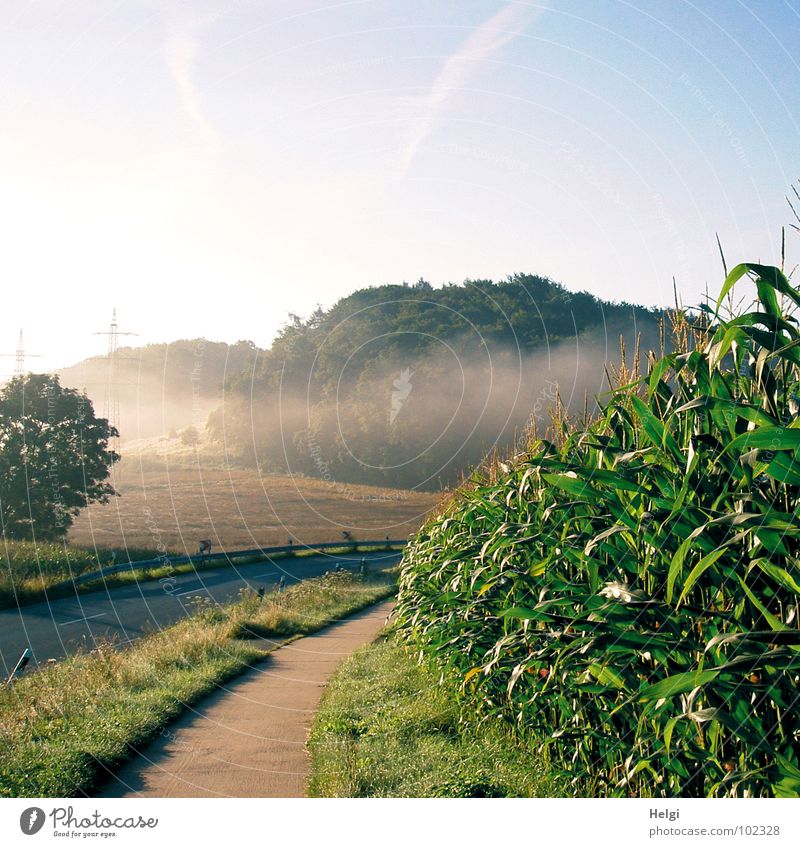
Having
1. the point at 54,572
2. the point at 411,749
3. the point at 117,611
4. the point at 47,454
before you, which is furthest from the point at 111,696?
the point at 54,572

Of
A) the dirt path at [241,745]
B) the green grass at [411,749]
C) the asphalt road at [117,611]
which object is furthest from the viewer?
the asphalt road at [117,611]

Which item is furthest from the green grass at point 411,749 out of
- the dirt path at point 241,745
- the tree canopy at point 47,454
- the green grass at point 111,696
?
the tree canopy at point 47,454

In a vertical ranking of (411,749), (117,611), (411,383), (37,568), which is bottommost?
(117,611)

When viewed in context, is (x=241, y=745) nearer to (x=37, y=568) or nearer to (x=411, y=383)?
(x=411, y=383)

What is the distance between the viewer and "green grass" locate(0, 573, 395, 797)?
516 centimetres

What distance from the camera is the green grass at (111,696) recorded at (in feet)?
16.9

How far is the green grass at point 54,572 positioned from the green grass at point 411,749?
9.79 metres

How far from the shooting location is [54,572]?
19594 millimetres

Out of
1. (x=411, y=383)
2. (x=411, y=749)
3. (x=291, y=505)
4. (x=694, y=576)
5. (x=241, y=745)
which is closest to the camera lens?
(x=694, y=576)

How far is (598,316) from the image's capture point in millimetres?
10820

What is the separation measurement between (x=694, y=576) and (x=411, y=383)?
7655 mm

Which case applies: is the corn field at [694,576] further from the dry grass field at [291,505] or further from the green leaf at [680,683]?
the dry grass field at [291,505]

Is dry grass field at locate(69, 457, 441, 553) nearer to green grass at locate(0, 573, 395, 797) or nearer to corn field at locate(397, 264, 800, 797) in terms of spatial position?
green grass at locate(0, 573, 395, 797)

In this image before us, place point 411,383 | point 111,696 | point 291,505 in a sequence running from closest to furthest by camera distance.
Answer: point 111,696
point 411,383
point 291,505
